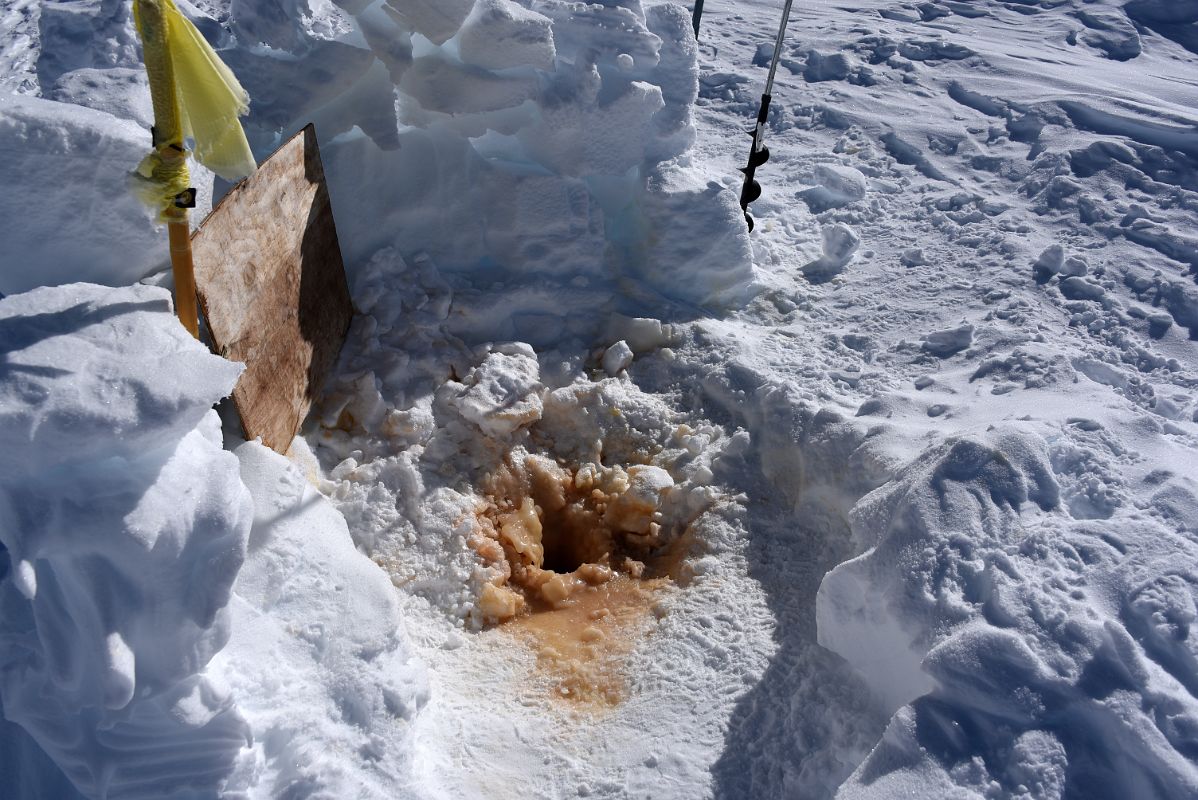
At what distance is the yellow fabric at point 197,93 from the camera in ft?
5.59

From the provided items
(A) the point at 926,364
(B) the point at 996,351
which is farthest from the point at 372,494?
(B) the point at 996,351

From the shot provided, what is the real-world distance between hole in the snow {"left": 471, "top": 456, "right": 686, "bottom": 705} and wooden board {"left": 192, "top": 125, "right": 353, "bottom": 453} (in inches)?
28.0

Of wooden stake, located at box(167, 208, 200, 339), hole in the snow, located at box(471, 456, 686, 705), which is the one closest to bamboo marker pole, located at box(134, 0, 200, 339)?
wooden stake, located at box(167, 208, 200, 339)

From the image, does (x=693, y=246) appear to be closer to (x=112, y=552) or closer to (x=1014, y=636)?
(x=1014, y=636)

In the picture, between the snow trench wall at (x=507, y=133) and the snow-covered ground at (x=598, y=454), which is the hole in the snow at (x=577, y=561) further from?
the snow trench wall at (x=507, y=133)

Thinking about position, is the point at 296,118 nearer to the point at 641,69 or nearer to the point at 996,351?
the point at 641,69

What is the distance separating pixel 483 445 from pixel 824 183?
7.87 ft

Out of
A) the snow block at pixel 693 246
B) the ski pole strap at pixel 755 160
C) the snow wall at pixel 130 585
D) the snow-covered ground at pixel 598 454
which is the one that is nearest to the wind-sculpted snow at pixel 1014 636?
the snow-covered ground at pixel 598 454

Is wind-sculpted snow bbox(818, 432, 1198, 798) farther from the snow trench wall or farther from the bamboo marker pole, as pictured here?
the bamboo marker pole

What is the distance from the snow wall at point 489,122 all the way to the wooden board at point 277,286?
19cm

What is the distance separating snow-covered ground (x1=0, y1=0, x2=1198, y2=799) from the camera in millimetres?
1707

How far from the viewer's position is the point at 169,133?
1.78 metres

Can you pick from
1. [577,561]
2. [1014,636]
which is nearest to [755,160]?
[577,561]

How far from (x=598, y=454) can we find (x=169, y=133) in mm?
1658
